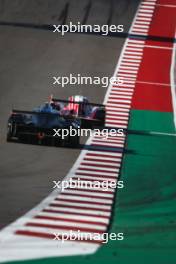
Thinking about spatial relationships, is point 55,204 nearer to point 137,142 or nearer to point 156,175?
point 156,175

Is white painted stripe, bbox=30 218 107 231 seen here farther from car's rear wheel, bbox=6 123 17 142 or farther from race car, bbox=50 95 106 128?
race car, bbox=50 95 106 128

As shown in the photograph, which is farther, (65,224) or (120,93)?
(120,93)

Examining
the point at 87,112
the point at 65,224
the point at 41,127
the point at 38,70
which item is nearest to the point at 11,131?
the point at 41,127

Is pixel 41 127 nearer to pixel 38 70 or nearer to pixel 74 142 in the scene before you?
pixel 74 142

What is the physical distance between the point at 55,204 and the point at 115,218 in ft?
5.92

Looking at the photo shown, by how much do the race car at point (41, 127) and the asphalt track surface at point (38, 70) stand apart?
1.18 feet

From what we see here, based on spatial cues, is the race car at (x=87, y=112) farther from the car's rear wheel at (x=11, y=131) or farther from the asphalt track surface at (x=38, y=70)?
the car's rear wheel at (x=11, y=131)

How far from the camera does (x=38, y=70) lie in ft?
160

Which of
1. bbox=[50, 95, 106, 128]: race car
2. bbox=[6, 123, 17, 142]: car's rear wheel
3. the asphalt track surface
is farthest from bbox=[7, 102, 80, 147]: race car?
bbox=[50, 95, 106, 128]: race car

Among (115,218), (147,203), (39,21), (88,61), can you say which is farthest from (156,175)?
(39,21)

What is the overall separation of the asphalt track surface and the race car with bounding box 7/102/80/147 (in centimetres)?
36

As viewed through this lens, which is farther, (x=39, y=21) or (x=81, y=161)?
(x=39, y=21)

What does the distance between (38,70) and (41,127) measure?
59.2 feet

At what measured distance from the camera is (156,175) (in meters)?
27.3
